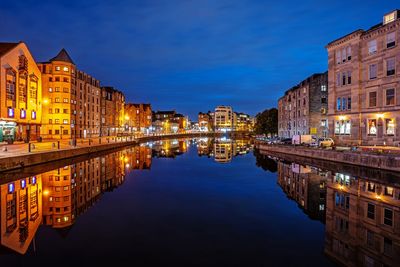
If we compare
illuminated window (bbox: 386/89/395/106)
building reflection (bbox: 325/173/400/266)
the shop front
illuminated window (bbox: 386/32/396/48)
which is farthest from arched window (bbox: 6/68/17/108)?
illuminated window (bbox: 386/32/396/48)

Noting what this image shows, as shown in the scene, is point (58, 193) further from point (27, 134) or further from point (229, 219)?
point (27, 134)

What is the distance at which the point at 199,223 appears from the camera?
1455cm

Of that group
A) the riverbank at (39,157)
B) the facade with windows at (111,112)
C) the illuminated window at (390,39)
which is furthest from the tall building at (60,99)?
the illuminated window at (390,39)

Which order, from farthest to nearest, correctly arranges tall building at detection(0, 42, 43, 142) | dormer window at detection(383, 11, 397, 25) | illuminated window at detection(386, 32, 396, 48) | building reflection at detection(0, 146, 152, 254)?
tall building at detection(0, 42, 43, 142)
dormer window at detection(383, 11, 397, 25)
illuminated window at detection(386, 32, 396, 48)
building reflection at detection(0, 146, 152, 254)

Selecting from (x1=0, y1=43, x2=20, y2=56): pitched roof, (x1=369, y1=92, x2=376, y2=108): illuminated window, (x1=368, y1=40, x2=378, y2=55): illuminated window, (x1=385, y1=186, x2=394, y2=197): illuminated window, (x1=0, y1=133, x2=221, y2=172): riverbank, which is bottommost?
(x1=385, y1=186, x2=394, y2=197): illuminated window

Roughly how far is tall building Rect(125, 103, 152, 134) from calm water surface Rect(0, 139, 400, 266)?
12361 centimetres

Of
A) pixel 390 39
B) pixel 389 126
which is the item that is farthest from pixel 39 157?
pixel 390 39

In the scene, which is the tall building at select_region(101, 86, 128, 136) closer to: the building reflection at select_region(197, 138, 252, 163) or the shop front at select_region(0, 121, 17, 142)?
the building reflection at select_region(197, 138, 252, 163)

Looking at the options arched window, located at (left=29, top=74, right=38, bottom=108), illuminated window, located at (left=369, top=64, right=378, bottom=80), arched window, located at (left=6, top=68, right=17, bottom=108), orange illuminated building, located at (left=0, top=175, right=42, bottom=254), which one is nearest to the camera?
orange illuminated building, located at (left=0, top=175, right=42, bottom=254)

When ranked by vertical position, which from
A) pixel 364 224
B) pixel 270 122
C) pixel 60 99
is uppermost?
pixel 60 99

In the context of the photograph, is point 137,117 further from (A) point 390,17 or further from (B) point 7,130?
(A) point 390,17

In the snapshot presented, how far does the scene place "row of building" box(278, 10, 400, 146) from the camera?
3741cm

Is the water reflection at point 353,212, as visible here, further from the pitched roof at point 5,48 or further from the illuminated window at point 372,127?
the pitched roof at point 5,48

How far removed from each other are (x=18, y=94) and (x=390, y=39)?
61.0 meters
